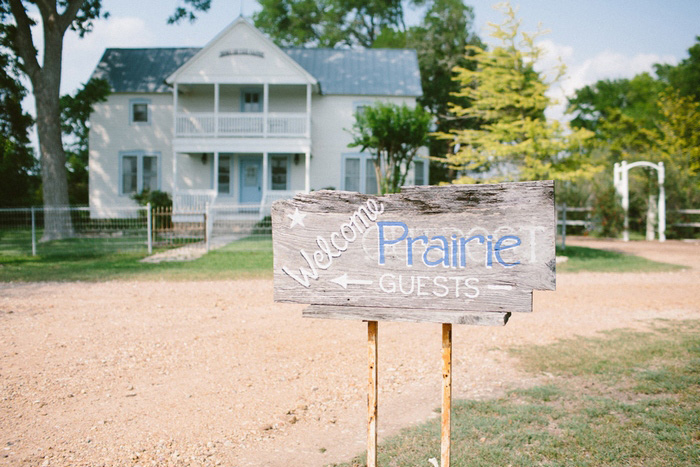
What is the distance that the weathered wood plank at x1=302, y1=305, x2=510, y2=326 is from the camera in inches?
110

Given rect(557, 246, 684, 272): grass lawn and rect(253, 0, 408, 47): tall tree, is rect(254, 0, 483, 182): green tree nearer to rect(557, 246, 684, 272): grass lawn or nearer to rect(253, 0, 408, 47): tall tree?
rect(253, 0, 408, 47): tall tree

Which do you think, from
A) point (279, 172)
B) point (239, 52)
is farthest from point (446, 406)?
point (279, 172)

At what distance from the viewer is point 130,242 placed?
55.6 ft

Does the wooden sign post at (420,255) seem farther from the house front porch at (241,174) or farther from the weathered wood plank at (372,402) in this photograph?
the house front porch at (241,174)

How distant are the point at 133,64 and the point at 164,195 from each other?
7384mm

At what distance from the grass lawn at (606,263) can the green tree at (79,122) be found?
17998 millimetres

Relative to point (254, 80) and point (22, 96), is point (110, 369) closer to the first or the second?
point (22, 96)

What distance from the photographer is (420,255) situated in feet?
9.76

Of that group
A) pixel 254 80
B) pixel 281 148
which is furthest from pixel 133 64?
pixel 281 148

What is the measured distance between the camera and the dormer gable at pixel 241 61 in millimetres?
23062

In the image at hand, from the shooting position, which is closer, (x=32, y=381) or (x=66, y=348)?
(x=32, y=381)

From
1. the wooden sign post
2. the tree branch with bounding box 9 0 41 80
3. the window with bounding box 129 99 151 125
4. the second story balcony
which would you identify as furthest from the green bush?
the wooden sign post

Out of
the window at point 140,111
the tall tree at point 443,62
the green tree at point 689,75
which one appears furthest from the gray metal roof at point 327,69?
the green tree at point 689,75

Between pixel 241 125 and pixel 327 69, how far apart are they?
5.47 m
